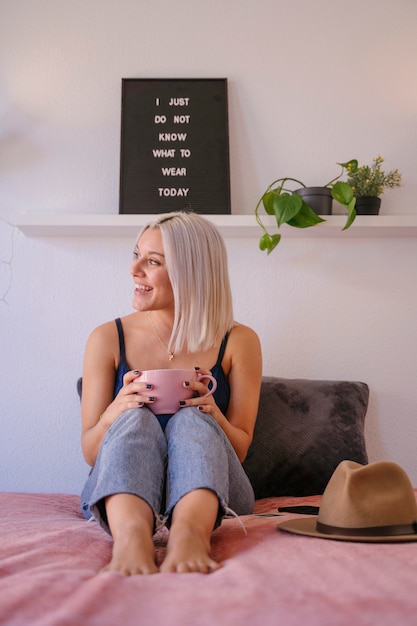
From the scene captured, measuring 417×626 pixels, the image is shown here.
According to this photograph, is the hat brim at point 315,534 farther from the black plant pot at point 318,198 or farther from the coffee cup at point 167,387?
the black plant pot at point 318,198

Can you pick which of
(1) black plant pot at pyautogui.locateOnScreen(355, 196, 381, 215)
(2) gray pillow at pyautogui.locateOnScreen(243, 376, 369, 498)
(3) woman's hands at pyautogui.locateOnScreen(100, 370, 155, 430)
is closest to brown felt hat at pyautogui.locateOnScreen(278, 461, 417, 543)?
(3) woman's hands at pyautogui.locateOnScreen(100, 370, 155, 430)

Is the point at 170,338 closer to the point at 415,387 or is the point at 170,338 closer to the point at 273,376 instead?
the point at 273,376

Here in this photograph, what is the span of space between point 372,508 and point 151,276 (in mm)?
847

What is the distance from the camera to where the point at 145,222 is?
2.38 m

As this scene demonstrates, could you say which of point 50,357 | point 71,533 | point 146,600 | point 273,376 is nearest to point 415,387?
point 273,376

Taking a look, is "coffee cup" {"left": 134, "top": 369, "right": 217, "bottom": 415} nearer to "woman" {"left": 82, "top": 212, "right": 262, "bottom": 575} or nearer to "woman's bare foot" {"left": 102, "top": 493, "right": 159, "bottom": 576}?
"woman" {"left": 82, "top": 212, "right": 262, "bottom": 575}

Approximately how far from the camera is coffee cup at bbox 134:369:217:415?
1.55 meters

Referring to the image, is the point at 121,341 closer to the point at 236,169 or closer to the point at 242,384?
the point at 242,384

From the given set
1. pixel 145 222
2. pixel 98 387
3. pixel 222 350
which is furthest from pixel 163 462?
pixel 145 222

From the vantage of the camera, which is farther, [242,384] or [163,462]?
[242,384]

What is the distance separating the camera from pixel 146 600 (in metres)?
0.93

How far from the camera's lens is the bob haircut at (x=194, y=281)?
6.17 ft

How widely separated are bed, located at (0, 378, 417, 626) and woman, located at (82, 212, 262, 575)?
6 centimetres

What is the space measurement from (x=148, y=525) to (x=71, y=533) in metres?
0.20
